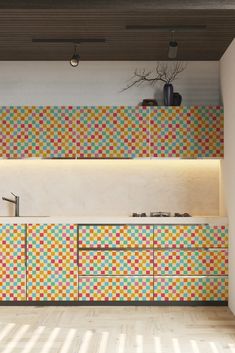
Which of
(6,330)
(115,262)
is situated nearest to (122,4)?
(115,262)

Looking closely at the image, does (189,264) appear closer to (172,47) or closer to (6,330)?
(6,330)

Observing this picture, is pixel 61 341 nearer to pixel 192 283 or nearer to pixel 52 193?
pixel 192 283

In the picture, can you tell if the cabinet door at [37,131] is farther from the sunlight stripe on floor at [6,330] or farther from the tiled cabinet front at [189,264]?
the sunlight stripe on floor at [6,330]

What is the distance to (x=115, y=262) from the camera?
17.2 feet

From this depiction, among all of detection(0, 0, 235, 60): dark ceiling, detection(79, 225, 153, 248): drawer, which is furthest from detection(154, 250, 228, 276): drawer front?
detection(0, 0, 235, 60): dark ceiling

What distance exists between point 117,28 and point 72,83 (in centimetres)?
140

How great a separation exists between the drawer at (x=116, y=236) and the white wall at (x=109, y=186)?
63cm

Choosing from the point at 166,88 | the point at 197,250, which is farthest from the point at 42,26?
the point at 197,250

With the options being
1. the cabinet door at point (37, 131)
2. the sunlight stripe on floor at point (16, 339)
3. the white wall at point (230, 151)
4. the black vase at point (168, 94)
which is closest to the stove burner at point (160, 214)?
the white wall at point (230, 151)

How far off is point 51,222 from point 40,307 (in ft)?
2.98

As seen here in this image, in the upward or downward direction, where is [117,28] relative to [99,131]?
upward

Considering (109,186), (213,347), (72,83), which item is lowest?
(213,347)

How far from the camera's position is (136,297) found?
5.23 m

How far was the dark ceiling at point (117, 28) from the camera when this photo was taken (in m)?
3.92
